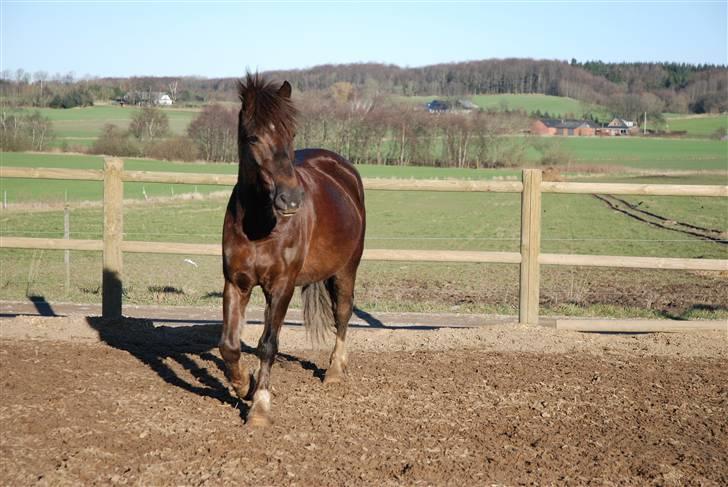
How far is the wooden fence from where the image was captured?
8109mm

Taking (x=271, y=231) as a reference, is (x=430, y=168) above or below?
above

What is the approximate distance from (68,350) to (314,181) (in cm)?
271

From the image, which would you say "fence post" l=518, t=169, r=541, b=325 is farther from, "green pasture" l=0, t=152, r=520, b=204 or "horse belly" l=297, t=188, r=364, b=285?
"green pasture" l=0, t=152, r=520, b=204

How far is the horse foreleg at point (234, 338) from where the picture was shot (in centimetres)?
542

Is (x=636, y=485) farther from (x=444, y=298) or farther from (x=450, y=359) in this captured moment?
(x=444, y=298)

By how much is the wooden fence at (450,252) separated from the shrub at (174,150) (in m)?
30.9

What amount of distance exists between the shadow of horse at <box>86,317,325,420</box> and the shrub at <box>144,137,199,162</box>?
31.5 m

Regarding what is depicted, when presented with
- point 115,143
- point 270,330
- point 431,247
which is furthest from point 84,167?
point 270,330

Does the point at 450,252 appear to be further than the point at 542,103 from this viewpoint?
No

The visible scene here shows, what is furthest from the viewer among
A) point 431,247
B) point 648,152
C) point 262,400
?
point 648,152

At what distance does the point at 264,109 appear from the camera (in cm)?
509

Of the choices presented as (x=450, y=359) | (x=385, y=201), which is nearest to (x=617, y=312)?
(x=450, y=359)

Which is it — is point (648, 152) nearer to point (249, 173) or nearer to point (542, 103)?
point (542, 103)

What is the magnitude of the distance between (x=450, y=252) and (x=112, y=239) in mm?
3505
